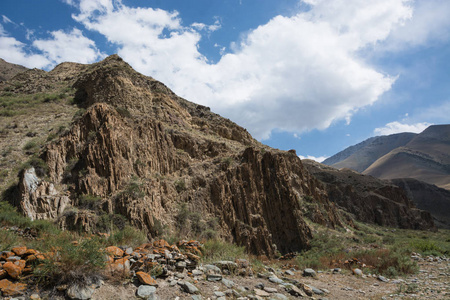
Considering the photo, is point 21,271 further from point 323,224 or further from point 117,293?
point 323,224

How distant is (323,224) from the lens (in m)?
25.2

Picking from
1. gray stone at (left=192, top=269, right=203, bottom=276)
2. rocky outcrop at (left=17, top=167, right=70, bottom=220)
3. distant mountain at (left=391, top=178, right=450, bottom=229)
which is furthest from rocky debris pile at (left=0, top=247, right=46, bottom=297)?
distant mountain at (left=391, top=178, right=450, bottom=229)

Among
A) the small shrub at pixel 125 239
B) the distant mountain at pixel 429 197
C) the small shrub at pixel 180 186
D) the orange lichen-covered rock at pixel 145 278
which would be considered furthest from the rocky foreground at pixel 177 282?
the distant mountain at pixel 429 197

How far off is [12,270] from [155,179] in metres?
14.4

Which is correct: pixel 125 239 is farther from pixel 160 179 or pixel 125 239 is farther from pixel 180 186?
pixel 180 186

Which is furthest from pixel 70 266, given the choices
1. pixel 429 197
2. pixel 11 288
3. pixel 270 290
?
pixel 429 197

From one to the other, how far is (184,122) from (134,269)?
25.5 metres

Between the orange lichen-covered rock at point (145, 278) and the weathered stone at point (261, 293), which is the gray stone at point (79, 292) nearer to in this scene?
the orange lichen-covered rock at point (145, 278)

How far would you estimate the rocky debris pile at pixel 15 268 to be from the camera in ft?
13.7

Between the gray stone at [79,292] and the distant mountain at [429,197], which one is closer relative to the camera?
the gray stone at [79,292]

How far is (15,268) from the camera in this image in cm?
447

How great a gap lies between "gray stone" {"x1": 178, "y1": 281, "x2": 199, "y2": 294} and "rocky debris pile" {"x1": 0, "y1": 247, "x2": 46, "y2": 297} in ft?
9.09

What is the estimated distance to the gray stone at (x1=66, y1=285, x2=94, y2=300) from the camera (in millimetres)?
4348

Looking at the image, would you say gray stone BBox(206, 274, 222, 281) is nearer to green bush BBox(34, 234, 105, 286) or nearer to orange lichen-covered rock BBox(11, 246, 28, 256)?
green bush BBox(34, 234, 105, 286)
